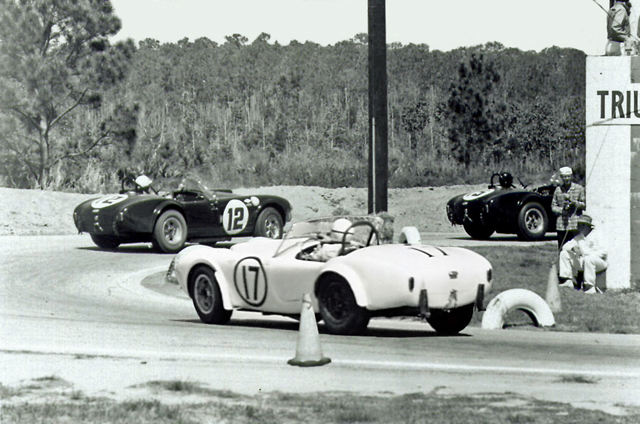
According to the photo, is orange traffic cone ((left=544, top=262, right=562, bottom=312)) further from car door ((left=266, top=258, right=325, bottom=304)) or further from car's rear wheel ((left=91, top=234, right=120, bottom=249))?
car's rear wheel ((left=91, top=234, right=120, bottom=249))

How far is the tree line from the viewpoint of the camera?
26672mm

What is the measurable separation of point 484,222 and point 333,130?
899 inches

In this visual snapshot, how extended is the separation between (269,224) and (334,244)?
848 centimetres

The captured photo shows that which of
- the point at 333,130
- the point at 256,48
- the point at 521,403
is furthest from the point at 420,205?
the point at 256,48

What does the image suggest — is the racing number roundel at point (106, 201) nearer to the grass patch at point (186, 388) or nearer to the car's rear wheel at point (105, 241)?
the car's rear wheel at point (105, 241)

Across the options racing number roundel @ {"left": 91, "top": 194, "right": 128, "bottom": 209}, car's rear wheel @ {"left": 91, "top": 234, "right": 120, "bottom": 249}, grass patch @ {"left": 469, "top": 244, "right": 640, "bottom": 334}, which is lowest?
grass patch @ {"left": 469, "top": 244, "right": 640, "bottom": 334}

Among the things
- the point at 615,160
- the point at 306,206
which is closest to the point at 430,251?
the point at 615,160

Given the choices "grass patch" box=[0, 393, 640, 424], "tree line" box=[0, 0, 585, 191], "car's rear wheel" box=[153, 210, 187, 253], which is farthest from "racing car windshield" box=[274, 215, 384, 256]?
"tree line" box=[0, 0, 585, 191]

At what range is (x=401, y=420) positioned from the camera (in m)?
5.51

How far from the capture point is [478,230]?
20719 mm

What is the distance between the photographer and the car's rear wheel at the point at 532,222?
19.1m

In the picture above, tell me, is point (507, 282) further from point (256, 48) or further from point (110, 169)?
point (256, 48)

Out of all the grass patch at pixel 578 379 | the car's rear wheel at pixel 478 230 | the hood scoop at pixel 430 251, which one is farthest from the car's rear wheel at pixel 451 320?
the car's rear wheel at pixel 478 230

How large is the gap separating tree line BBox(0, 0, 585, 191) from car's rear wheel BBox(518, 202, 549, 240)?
41.3ft
